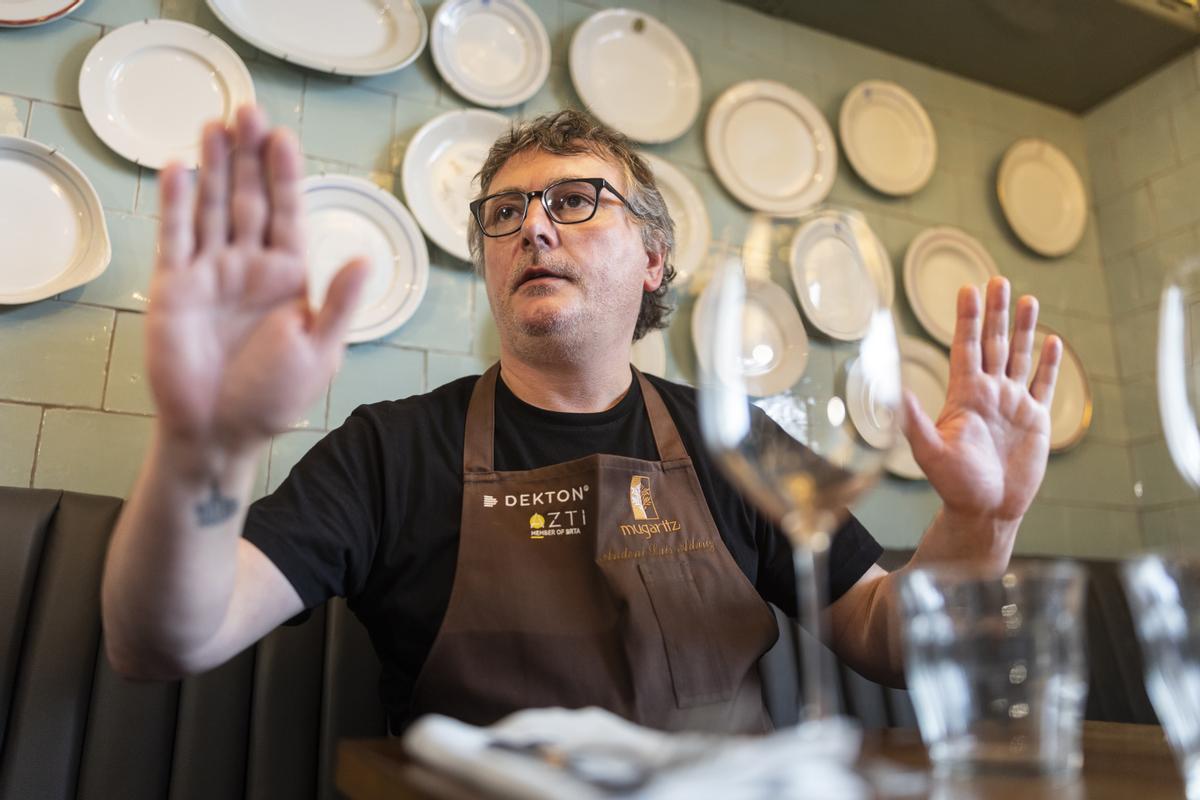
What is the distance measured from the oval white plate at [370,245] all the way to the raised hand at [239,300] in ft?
3.60

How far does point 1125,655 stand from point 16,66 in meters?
2.27

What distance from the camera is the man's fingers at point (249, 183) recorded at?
60 centimetres

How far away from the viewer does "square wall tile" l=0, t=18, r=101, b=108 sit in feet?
5.12

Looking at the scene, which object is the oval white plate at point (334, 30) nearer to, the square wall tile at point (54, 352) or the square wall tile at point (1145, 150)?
the square wall tile at point (54, 352)

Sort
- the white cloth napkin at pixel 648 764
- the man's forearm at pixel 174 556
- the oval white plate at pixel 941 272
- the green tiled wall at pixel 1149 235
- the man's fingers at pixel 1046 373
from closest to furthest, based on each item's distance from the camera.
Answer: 1. the white cloth napkin at pixel 648 764
2. the man's forearm at pixel 174 556
3. the man's fingers at pixel 1046 373
4. the oval white plate at pixel 941 272
5. the green tiled wall at pixel 1149 235

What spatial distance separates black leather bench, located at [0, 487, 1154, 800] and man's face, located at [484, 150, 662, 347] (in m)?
0.50

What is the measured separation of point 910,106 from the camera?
2.52 meters

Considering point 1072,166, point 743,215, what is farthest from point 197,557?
point 1072,166

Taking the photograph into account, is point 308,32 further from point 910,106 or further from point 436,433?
point 910,106

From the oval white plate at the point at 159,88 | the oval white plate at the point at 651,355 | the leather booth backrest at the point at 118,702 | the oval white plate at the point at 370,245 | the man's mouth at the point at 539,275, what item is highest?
the oval white plate at the point at 159,88

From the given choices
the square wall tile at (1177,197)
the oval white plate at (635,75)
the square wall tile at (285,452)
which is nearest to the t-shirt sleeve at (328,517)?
the square wall tile at (285,452)

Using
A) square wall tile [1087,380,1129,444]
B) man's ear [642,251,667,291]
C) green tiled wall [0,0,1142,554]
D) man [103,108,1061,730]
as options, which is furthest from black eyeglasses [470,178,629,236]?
square wall tile [1087,380,1129,444]

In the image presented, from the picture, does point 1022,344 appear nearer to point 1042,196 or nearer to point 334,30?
point 334,30

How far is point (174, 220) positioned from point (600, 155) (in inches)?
38.0
